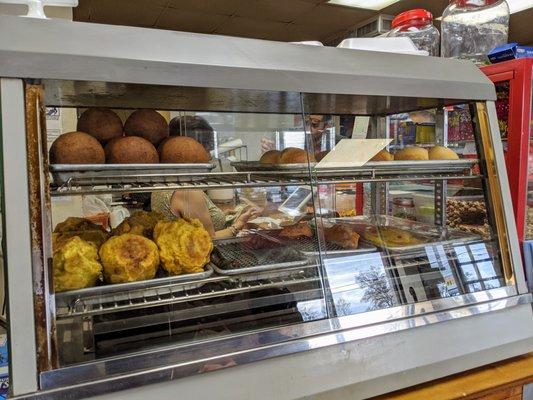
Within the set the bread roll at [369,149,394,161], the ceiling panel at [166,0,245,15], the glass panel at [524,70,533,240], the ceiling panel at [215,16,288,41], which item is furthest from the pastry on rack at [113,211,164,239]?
the ceiling panel at [215,16,288,41]

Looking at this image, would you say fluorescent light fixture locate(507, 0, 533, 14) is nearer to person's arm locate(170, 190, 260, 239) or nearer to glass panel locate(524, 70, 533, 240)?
glass panel locate(524, 70, 533, 240)

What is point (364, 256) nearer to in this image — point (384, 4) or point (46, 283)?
point (46, 283)

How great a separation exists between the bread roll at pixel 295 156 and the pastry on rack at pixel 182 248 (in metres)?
0.40

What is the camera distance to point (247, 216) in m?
1.66

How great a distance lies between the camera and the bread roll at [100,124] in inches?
47.6

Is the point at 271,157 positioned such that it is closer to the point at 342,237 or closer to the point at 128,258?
the point at 342,237

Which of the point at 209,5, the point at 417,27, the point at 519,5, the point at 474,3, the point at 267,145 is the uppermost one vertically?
the point at 209,5

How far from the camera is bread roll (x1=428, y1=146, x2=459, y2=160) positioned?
153 cm

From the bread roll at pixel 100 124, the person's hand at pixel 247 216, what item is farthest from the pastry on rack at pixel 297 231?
the bread roll at pixel 100 124

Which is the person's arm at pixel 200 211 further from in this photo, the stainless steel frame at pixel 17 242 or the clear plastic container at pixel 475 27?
the clear plastic container at pixel 475 27

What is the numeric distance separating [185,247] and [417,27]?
5.25ft

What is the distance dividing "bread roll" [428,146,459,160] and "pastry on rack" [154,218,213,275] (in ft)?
3.04

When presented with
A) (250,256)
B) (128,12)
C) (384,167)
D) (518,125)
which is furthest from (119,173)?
(128,12)

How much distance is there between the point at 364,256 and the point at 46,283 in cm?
98
